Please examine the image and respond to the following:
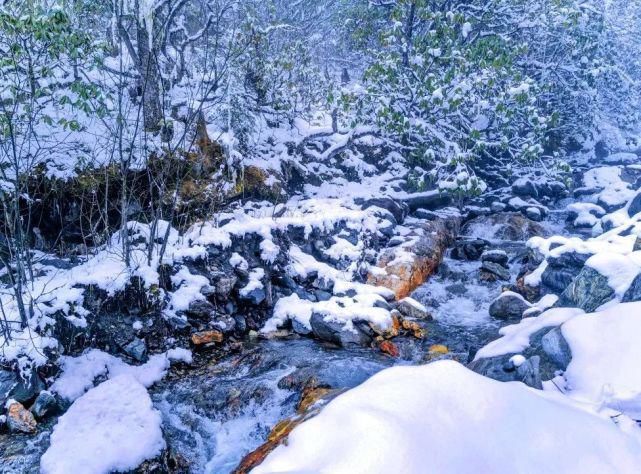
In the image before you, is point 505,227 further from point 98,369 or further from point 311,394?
point 98,369

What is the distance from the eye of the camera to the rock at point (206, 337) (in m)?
5.29

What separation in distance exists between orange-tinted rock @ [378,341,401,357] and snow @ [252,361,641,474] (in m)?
3.09

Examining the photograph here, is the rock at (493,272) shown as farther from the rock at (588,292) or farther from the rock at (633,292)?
the rock at (633,292)

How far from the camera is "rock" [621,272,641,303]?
4.04 metres

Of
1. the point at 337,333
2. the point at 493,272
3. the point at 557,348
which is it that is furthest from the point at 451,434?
the point at 493,272


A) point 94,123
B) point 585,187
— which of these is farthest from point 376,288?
point 585,187

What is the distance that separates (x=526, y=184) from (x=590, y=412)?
11.2 metres

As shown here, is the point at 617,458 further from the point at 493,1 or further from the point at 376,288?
the point at 493,1

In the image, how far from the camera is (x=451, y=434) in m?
A: 2.06

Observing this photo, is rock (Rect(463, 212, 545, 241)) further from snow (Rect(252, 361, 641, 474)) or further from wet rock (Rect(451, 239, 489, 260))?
snow (Rect(252, 361, 641, 474))

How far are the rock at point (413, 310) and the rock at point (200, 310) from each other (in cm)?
A: 268

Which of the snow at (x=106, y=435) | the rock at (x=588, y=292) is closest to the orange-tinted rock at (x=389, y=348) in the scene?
the rock at (x=588, y=292)

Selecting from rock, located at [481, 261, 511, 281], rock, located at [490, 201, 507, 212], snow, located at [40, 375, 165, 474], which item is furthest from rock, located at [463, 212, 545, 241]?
snow, located at [40, 375, 165, 474]

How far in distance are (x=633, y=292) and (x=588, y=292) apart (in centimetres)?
62
